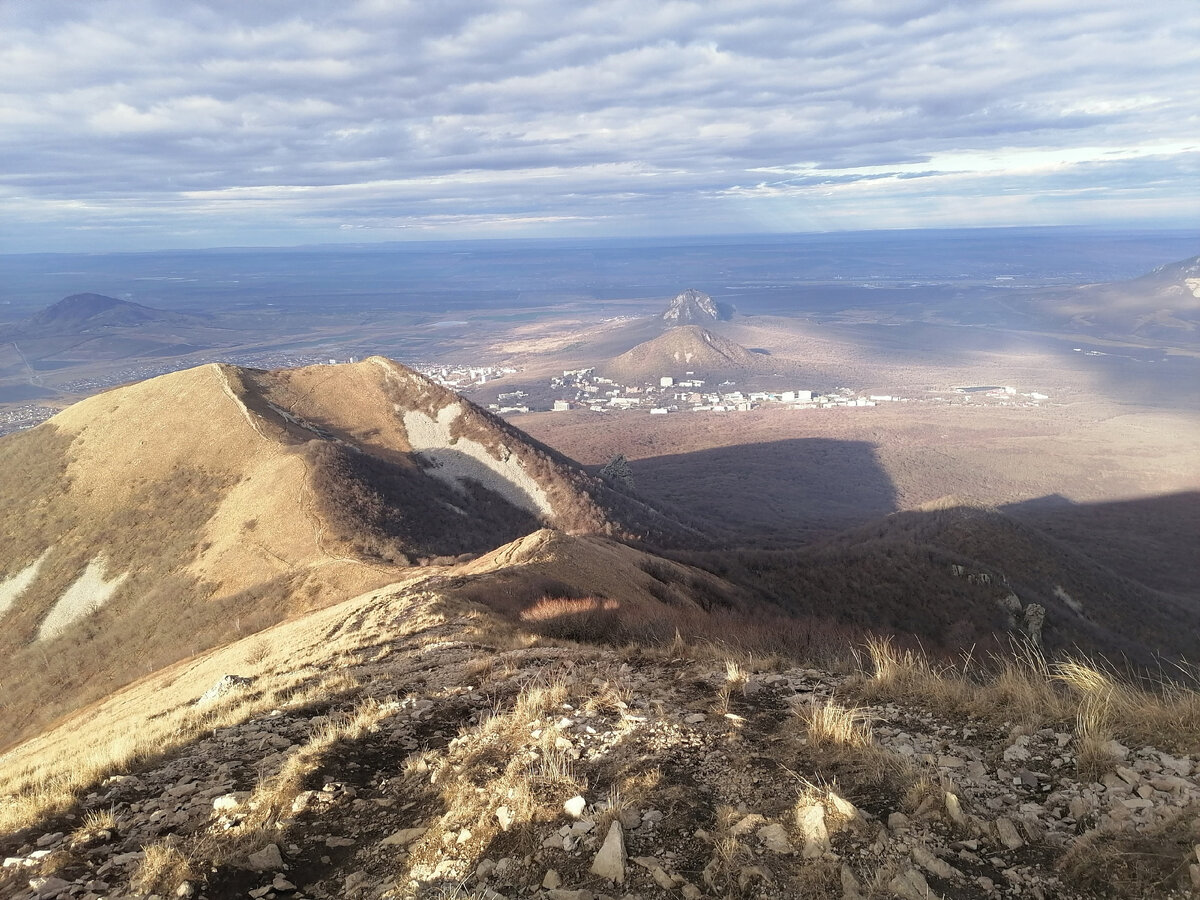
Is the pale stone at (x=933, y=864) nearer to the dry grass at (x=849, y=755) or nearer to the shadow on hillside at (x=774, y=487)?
the dry grass at (x=849, y=755)

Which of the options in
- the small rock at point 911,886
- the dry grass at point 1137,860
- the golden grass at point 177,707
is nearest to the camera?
the dry grass at point 1137,860

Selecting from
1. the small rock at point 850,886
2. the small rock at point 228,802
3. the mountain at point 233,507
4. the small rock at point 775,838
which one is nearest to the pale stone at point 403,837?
the small rock at point 228,802

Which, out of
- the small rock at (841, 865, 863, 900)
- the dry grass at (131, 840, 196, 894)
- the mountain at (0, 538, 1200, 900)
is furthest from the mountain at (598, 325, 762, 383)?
the small rock at (841, 865, 863, 900)

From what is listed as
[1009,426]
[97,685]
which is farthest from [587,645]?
[1009,426]

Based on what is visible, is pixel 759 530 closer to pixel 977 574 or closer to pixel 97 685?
pixel 977 574

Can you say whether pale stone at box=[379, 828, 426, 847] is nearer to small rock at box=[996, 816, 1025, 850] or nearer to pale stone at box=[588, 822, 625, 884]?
pale stone at box=[588, 822, 625, 884]
